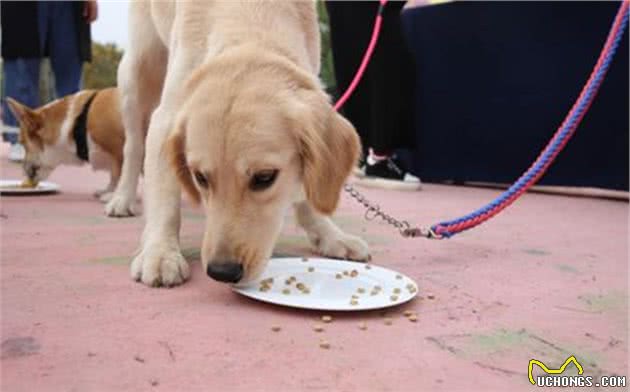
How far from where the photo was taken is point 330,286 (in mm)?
1789

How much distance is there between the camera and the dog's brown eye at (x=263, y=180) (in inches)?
65.9

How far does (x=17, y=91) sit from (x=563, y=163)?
15.7ft

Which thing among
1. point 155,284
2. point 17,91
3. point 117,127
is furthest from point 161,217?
point 17,91

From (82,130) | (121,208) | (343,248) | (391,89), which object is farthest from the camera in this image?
(391,89)

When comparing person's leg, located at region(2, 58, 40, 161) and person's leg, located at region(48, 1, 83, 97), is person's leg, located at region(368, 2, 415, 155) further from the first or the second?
person's leg, located at region(2, 58, 40, 161)

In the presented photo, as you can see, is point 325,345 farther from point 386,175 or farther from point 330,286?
point 386,175

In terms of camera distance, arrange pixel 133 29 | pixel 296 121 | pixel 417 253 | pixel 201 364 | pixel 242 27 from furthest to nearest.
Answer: pixel 133 29
pixel 417 253
pixel 242 27
pixel 296 121
pixel 201 364

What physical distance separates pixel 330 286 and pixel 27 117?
341 centimetres

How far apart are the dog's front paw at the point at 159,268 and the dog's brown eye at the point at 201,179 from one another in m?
0.28

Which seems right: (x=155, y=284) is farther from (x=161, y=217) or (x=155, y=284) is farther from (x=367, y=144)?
(x=367, y=144)

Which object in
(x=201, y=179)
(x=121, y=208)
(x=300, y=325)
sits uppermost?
(x=201, y=179)

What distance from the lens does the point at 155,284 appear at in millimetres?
1823

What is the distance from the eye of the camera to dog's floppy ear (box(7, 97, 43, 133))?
4.32 metres

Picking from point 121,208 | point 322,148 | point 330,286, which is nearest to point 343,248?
point 330,286
